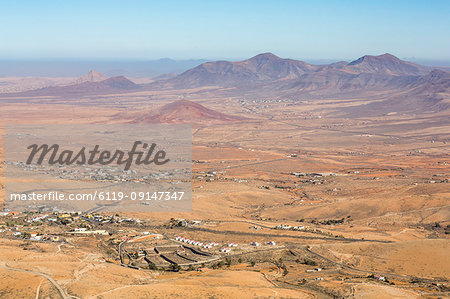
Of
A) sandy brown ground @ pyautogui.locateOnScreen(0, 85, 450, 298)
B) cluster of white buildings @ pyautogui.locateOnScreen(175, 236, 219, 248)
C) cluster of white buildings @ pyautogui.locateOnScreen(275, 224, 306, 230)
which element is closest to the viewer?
sandy brown ground @ pyautogui.locateOnScreen(0, 85, 450, 298)

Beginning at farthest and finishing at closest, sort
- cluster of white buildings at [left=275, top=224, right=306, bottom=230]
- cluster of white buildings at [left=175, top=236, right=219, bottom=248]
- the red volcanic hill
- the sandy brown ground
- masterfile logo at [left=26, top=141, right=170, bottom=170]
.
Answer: the red volcanic hill
masterfile logo at [left=26, top=141, right=170, bottom=170]
cluster of white buildings at [left=275, top=224, right=306, bottom=230]
cluster of white buildings at [left=175, top=236, right=219, bottom=248]
the sandy brown ground

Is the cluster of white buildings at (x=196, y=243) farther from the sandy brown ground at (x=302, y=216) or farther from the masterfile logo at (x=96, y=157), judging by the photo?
the masterfile logo at (x=96, y=157)

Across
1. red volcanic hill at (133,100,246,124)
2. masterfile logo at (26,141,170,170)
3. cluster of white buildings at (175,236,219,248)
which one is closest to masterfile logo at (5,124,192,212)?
masterfile logo at (26,141,170,170)

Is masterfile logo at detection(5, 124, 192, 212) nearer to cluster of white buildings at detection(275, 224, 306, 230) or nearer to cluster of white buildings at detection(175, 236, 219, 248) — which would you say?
cluster of white buildings at detection(275, 224, 306, 230)

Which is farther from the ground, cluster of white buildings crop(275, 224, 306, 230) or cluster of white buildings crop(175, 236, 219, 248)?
cluster of white buildings crop(175, 236, 219, 248)

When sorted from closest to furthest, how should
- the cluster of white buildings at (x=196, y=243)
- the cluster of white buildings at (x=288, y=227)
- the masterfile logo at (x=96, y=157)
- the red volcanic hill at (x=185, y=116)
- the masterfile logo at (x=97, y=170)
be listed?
the cluster of white buildings at (x=196, y=243)
the cluster of white buildings at (x=288, y=227)
the masterfile logo at (x=97, y=170)
the masterfile logo at (x=96, y=157)
the red volcanic hill at (x=185, y=116)

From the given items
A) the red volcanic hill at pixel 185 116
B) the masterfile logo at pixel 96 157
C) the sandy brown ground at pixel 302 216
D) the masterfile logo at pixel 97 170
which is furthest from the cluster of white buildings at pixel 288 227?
the red volcanic hill at pixel 185 116

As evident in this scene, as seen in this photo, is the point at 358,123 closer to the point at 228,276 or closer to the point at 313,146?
the point at 313,146

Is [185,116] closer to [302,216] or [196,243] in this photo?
[302,216]

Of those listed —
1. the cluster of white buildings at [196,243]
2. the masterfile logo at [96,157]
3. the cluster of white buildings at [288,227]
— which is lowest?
the masterfile logo at [96,157]
